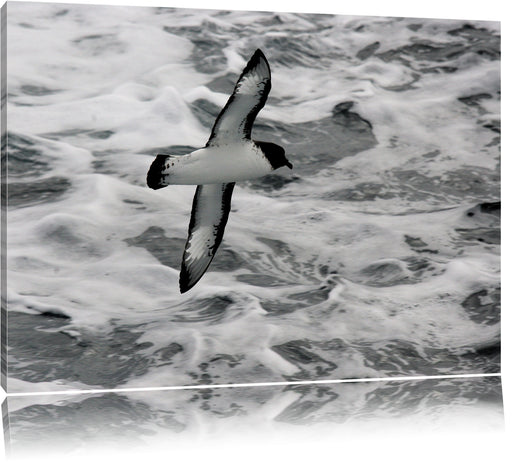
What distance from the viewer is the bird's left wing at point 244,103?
5.65 m

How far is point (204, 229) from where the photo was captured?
657cm

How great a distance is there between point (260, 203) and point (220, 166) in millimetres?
660

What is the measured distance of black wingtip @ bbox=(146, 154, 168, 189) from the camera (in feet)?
20.0

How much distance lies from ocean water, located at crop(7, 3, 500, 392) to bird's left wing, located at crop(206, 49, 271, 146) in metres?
0.50

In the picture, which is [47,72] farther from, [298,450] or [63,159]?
[298,450]

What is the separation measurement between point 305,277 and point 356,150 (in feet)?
3.23

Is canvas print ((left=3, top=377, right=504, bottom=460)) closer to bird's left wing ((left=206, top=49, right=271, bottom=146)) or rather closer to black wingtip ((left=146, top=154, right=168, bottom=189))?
black wingtip ((left=146, top=154, right=168, bottom=189))

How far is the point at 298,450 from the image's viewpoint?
221 inches

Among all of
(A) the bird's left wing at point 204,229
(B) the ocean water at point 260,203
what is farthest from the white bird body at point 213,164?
(B) the ocean water at point 260,203

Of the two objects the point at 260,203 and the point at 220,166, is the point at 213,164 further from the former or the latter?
the point at 260,203

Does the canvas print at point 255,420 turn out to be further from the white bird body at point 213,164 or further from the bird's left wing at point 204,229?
the white bird body at point 213,164

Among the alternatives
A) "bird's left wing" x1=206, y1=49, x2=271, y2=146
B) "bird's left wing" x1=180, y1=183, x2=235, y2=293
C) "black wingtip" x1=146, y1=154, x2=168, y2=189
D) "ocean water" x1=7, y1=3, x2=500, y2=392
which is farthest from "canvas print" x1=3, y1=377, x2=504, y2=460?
"bird's left wing" x1=206, y1=49, x2=271, y2=146

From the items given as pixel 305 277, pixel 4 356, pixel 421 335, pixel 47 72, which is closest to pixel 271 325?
pixel 305 277

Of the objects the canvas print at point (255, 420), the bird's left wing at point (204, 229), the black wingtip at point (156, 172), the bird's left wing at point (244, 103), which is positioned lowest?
the canvas print at point (255, 420)
